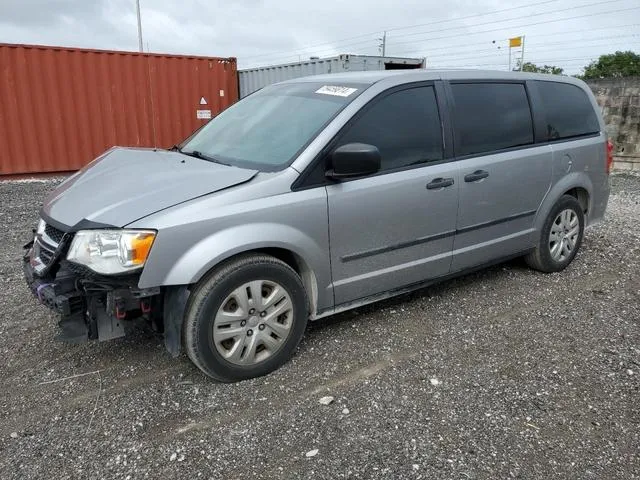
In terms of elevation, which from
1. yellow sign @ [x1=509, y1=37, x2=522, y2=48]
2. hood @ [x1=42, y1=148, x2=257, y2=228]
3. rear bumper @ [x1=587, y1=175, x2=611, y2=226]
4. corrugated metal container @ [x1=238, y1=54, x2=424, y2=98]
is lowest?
rear bumper @ [x1=587, y1=175, x2=611, y2=226]

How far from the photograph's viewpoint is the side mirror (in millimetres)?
3037

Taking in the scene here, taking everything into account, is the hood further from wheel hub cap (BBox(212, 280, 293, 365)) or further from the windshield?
wheel hub cap (BBox(212, 280, 293, 365))

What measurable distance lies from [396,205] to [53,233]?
2.08 metres

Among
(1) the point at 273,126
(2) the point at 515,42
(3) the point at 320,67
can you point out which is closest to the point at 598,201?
(1) the point at 273,126

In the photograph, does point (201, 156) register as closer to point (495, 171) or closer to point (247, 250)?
point (247, 250)

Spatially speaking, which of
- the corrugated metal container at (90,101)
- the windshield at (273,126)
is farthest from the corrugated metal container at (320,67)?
the windshield at (273,126)

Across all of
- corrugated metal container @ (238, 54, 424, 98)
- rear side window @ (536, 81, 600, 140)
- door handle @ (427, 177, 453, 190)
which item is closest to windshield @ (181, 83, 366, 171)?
door handle @ (427, 177, 453, 190)

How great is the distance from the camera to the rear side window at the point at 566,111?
451 cm

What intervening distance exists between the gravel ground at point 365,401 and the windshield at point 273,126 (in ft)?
4.21

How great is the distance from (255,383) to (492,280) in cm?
258

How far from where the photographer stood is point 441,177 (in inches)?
145

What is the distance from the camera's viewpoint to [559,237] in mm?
4781

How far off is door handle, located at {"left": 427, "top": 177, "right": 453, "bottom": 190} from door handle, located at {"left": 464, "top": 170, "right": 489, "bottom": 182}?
0.17 m

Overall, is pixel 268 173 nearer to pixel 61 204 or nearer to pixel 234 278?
pixel 234 278
